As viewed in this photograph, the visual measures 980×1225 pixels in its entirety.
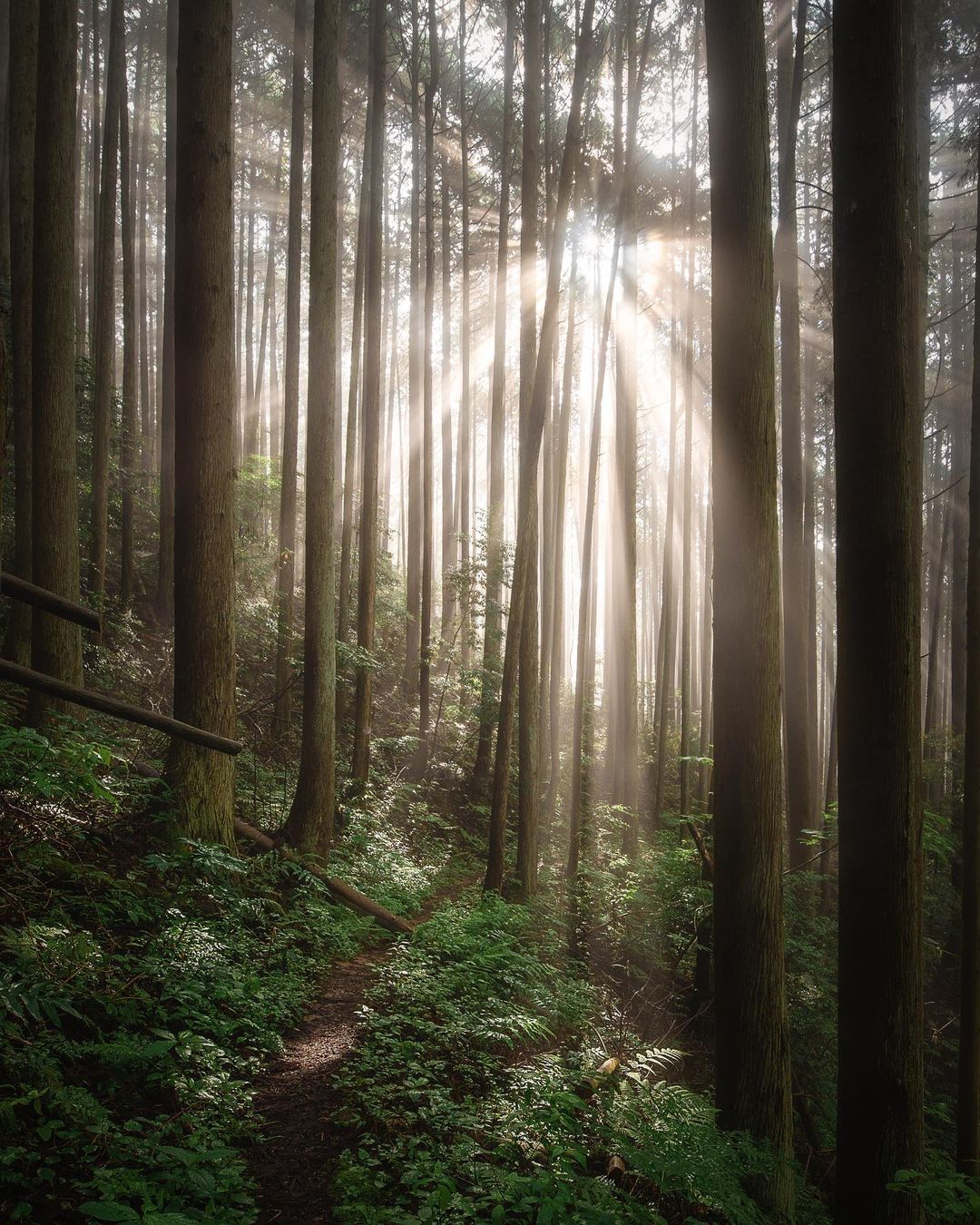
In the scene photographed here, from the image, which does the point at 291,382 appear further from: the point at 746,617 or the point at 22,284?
the point at 746,617

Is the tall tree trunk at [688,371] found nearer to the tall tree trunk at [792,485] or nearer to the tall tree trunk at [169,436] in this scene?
the tall tree trunk at [792,485]

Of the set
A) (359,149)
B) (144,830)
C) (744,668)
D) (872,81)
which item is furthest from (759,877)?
(359,149)

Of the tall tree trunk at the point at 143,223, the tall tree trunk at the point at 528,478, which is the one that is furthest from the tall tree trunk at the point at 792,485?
the tall tree trunk at the point at 143,223

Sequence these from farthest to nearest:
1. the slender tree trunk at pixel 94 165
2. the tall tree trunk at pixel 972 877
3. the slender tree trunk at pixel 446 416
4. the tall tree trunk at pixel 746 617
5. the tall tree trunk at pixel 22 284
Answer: the slender tree trunk at pixel 446 416, the slender tree trunk at pixel 94 165, the tall tree trunk at pixel 22 284, the tall tree trunk at pixel 972 877, the tall tree trunk at pixel 746 617

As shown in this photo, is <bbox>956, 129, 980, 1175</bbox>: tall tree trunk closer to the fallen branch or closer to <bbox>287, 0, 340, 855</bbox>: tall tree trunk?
the fallen branch

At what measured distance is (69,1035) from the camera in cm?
311

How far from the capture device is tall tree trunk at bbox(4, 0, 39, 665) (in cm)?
714

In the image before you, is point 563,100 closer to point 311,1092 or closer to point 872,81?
point 872,81

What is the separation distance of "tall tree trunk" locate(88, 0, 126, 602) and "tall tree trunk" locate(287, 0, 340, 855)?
4.84 metres

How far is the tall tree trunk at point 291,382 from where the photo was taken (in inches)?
434

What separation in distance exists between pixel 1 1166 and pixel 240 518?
15.5 metres

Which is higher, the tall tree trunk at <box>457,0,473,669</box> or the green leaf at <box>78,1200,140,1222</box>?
the tall tree trunk at <box>457,0,473,669</box>

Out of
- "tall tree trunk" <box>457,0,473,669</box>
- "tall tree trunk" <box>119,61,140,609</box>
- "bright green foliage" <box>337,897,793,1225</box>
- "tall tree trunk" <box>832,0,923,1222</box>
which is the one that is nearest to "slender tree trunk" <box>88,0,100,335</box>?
"tall tree trunk" <box>119,61,140,609</box>

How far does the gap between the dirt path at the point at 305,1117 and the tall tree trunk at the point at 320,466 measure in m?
2.82
